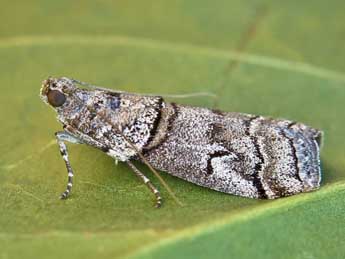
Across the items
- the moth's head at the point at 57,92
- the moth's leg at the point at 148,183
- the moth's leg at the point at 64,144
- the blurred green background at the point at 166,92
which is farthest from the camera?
the moth's head at the point at 57,92

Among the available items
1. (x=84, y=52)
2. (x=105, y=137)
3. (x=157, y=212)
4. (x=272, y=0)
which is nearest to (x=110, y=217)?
(x=157, y=212)

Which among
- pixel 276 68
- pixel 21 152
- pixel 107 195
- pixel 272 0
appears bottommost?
pixel 107 195

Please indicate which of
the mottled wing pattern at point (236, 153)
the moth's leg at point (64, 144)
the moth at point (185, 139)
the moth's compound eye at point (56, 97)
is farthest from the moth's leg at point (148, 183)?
the moth's compound eye at point (56, 97)

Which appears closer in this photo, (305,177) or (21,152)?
(305,177)

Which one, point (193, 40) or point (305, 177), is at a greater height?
point (193, 40)

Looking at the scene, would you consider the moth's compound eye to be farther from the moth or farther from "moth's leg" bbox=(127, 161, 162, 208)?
"moth's leg" bbox=(127, 161, 162, 208)

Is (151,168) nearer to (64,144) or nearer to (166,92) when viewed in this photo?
(64,144)

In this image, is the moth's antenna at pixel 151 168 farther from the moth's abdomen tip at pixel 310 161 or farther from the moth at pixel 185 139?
the moth's abdomen tip at pixel 310 161

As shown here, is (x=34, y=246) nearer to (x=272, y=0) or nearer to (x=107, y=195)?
(x=107, y=195)

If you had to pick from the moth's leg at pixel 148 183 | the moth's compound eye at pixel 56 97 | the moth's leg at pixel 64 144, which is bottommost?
the moth's leg at pixel 148 183
